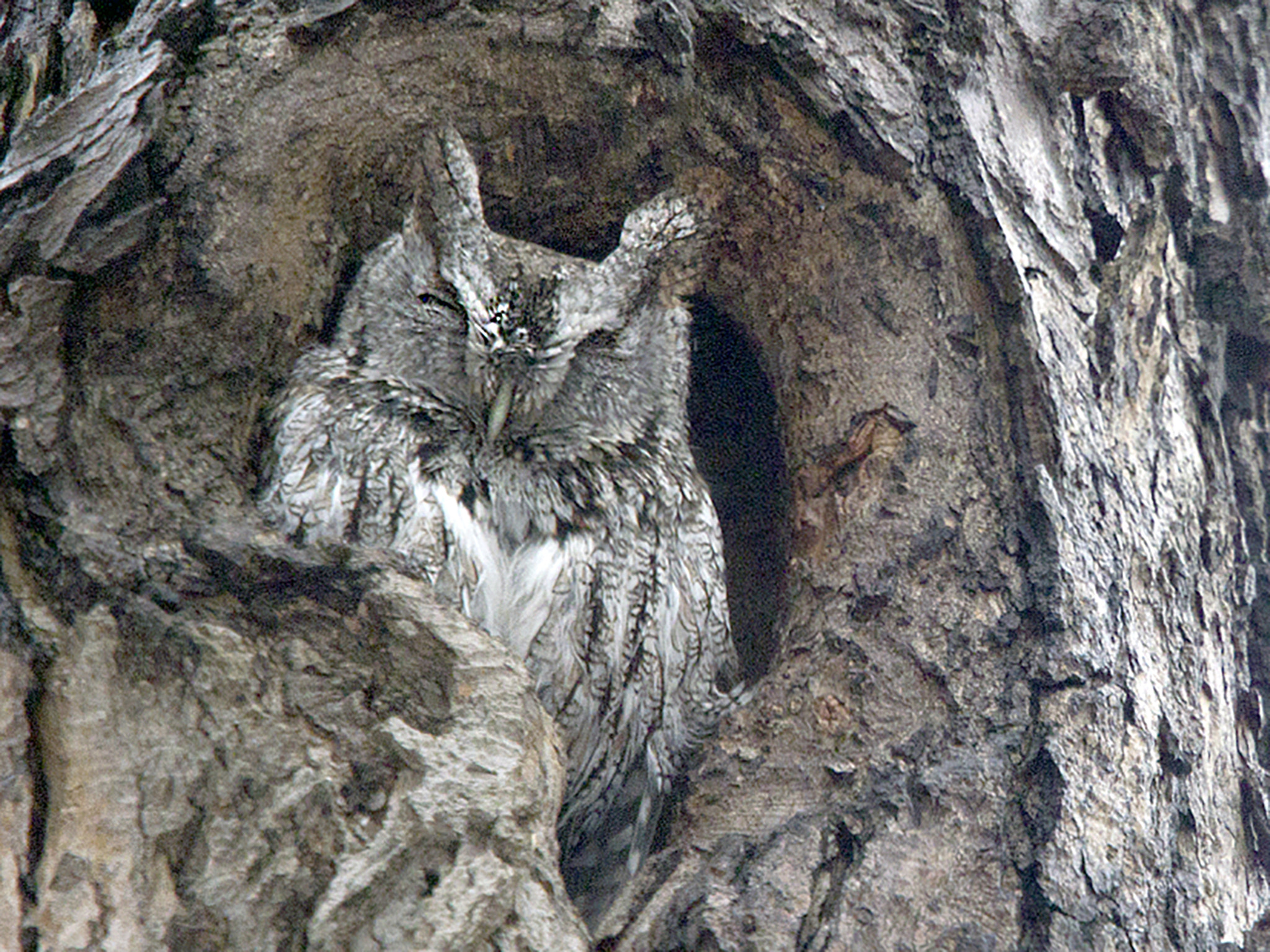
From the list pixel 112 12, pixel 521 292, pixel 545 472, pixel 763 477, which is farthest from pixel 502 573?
pixel 112 12

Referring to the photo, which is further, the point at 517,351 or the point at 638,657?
the point at 638,657

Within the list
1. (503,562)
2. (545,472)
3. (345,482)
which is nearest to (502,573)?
(503,562)

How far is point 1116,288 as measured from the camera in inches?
74.2

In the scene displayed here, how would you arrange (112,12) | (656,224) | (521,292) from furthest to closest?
(656,224), (521,292), (112,12)

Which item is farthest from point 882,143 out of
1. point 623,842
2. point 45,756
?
point 45,756

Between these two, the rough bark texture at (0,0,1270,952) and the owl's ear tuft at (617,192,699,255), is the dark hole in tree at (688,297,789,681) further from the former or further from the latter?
the owl's ear tuft at (617,192,699,255)

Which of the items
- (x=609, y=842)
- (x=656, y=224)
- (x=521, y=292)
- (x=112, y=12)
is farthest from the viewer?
(x=609, y=842)

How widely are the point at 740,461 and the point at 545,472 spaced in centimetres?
56

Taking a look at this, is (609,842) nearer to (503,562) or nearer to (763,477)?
(503,562)

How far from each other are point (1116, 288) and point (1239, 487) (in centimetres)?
51

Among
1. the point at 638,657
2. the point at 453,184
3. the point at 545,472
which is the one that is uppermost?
the point at 453,184

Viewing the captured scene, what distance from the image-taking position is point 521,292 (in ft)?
6.09

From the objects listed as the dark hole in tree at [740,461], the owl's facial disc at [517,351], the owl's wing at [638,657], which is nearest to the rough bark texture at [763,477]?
the dark hole in tree at [740,461]

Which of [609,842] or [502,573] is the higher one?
[502,573]
